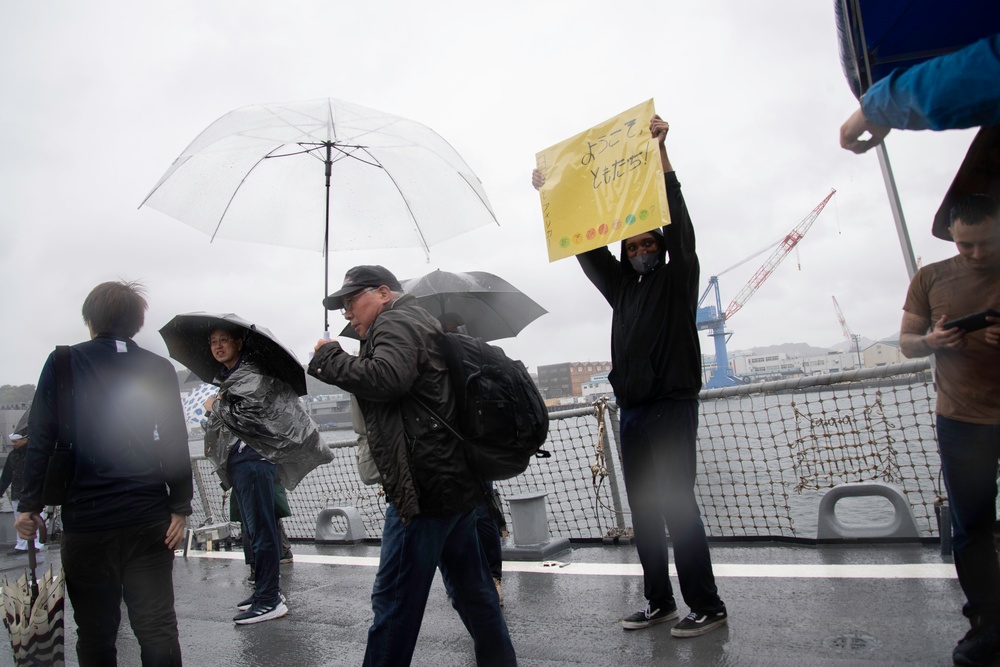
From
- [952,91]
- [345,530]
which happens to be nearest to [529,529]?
[345,530]

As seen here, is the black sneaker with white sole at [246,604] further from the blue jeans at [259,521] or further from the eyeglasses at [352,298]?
the eyeglasses at [352,298]

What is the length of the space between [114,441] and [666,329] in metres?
2.54

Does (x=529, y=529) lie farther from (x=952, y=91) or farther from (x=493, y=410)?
(x=952, y=91)

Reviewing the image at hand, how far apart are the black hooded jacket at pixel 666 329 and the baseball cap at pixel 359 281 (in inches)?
49.8

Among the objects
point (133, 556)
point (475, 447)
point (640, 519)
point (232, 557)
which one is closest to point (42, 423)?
point (133, 556)

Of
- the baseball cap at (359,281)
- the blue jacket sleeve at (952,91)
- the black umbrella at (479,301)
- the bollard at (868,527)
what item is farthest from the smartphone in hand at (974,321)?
the black umbrella at (479,301)

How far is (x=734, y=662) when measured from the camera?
9.89ft

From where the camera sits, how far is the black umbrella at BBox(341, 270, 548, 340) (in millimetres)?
5172

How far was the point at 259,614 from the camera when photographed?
455cm

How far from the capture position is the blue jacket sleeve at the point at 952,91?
1620mm

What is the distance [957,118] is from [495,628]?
2.26 meters

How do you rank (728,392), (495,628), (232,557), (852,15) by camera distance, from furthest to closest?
(232,557) → (728,392) → (495,628) → (852,15)

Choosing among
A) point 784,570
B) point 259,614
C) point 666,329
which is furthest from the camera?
point 259,614

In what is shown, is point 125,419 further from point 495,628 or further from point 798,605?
point 798,605
